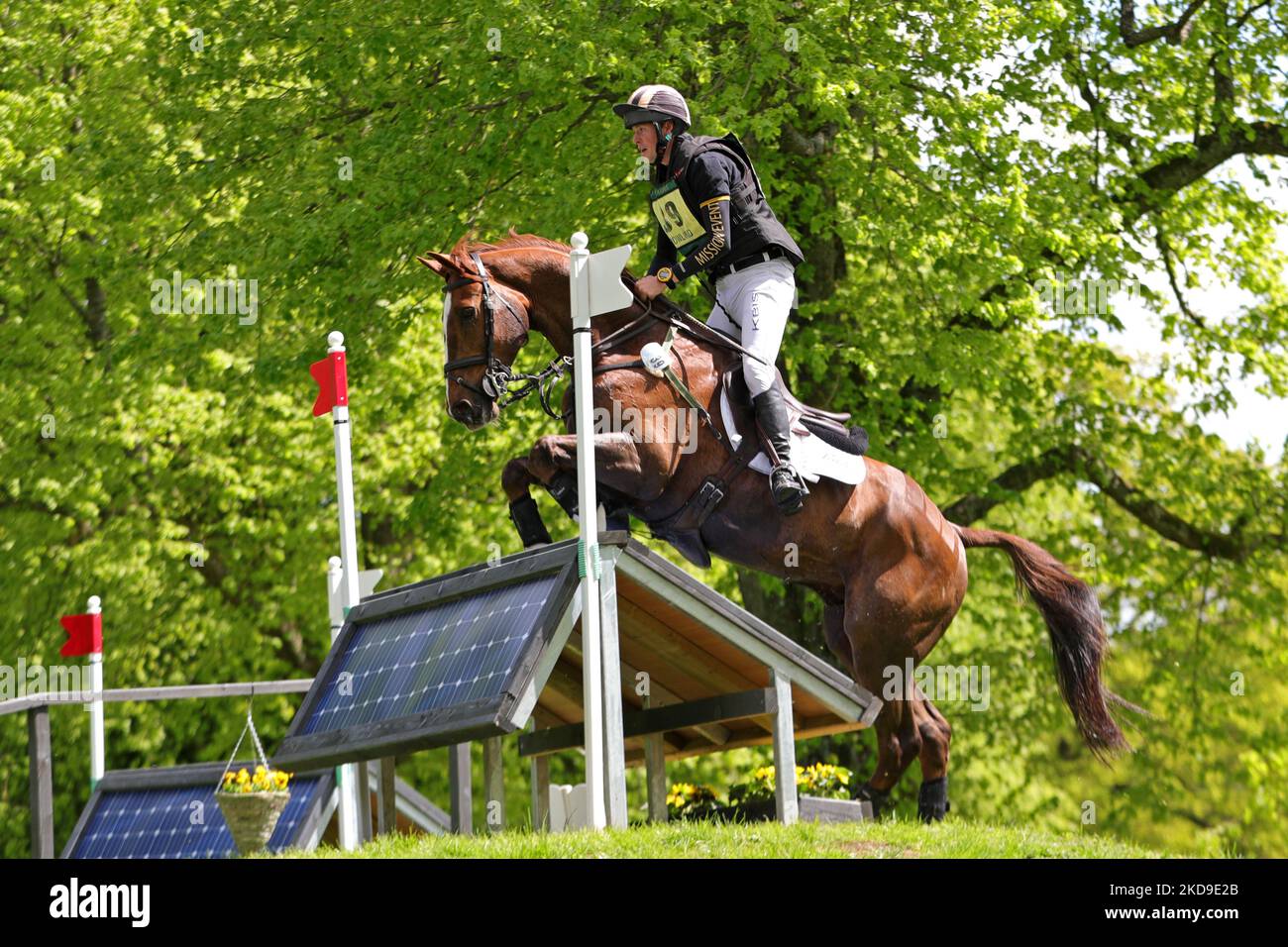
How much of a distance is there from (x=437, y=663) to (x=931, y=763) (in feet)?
9.56

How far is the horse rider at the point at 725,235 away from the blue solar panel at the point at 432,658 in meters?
1.45

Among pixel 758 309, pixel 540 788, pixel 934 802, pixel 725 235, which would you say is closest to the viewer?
pixel 725 235

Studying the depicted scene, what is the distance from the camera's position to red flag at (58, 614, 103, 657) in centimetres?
1288

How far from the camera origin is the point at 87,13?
20531 mm

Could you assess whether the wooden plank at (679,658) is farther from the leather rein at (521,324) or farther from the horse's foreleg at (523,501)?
the leather rein at (521,324)

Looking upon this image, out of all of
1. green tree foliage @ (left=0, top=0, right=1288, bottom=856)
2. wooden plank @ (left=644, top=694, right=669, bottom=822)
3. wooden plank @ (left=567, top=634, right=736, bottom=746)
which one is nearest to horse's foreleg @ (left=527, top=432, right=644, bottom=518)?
wooden plank @ (left=567, top=634, right=736, bottom=746)

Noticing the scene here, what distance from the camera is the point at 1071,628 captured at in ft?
32.8

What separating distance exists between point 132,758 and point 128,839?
37.3ft

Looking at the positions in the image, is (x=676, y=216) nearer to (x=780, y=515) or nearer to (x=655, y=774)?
(x=780, y=515)

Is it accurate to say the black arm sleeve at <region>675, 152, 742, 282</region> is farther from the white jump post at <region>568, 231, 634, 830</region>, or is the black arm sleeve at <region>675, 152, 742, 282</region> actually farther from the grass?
the grass

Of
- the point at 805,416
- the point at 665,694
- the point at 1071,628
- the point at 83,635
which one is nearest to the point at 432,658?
the point at 665,694

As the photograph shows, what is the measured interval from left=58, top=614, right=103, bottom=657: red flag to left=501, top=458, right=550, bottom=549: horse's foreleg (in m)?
5.21
